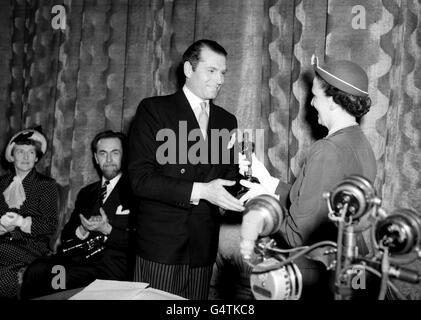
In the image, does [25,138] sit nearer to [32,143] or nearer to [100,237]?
[32,143]

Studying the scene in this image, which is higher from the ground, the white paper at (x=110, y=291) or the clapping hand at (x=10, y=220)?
the white paper at (x=110, y=291)

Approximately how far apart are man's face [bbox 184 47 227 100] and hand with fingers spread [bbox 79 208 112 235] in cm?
116

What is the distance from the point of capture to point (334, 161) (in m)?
1.48

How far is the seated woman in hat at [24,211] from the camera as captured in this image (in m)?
2.83

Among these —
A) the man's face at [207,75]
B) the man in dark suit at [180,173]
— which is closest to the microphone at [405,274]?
the man in dark suit at [180,173]

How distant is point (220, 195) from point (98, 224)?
133 cm

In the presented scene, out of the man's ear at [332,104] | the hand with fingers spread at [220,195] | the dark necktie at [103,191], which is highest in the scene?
the man's ear at [332,104]

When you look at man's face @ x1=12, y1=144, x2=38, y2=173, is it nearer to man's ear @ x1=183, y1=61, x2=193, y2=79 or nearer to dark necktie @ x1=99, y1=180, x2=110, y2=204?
dark necktie @ x1=99, y1=180, x2=110, y2=204

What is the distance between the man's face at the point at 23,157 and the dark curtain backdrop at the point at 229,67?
37 cm

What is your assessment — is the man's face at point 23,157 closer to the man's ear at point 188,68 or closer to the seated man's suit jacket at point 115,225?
the seated man's suit jacket at point 115,225

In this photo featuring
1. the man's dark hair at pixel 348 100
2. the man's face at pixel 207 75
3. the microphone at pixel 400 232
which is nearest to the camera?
the microphone at pixel 400 232

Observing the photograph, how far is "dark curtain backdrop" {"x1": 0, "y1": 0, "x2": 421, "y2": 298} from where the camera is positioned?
245 centimetres

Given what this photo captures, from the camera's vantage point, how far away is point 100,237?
108 inches

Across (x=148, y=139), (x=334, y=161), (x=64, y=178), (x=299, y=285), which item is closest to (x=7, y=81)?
(x=64, y=178)
